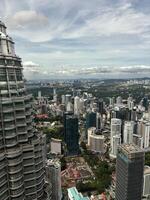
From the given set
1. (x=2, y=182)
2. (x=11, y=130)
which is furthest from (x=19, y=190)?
(x=11, y=130)

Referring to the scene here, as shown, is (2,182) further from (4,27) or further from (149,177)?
(149,177)

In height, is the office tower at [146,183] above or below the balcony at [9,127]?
below

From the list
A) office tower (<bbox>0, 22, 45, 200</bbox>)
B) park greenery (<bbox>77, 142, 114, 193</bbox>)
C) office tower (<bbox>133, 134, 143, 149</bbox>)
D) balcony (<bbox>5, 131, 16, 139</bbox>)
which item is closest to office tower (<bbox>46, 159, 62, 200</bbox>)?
park greenery (<bbox>77, 142, 114, 193</bbox>)


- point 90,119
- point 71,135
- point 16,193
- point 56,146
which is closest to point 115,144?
point 71,135

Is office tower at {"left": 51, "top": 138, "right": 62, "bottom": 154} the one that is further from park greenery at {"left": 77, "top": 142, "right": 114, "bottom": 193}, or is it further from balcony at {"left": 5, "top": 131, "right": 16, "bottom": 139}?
balcony at {"left": 5, "top": 131, "right": 16, "bottom": 139}

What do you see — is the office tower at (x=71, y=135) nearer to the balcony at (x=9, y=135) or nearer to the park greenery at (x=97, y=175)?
the park greenery at (x=97, y=175)

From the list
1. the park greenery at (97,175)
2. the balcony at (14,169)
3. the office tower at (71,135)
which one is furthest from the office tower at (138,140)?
the balcony at (14,169)
